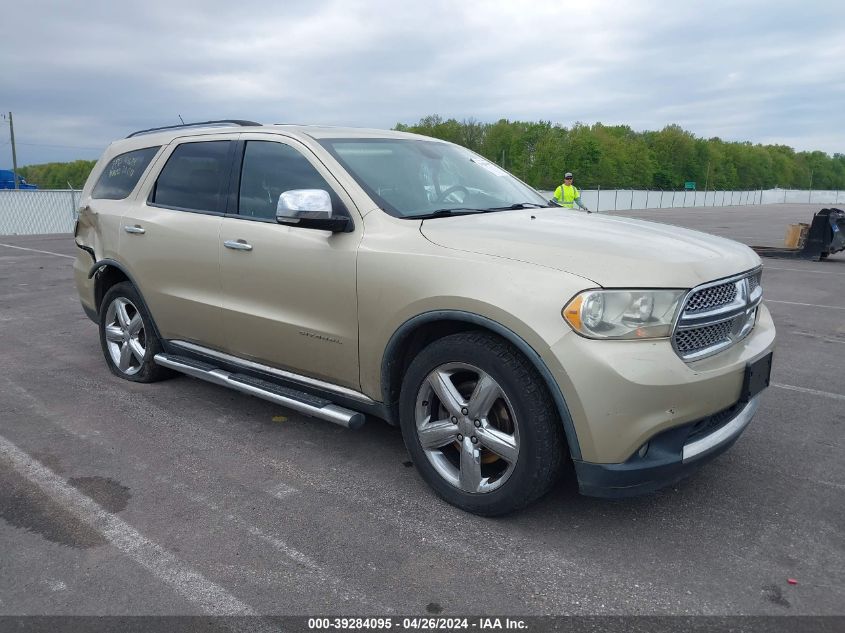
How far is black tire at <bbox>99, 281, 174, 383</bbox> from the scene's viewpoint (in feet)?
16.4

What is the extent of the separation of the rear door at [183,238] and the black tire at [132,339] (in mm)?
192

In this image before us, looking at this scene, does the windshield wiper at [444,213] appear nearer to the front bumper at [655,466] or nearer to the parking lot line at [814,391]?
the front bumper at [655,466]

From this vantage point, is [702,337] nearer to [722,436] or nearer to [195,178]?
[722,436]

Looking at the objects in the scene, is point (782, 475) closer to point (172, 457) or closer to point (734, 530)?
point (734, 530)

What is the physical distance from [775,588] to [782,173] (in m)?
159

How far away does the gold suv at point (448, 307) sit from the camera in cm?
278

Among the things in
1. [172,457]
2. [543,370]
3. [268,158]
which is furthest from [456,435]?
[268,158]

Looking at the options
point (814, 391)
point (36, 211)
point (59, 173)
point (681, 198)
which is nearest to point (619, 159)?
point (681, 198)

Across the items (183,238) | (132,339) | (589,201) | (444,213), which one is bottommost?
(589,201)

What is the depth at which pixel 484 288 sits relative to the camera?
9.81 feet

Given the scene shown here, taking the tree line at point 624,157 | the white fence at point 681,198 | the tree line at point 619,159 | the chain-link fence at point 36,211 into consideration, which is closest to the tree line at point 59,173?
the tree line at point 619,159

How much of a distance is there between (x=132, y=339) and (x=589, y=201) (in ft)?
139

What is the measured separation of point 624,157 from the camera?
9719 cm

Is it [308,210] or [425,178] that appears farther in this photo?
[425,178]
